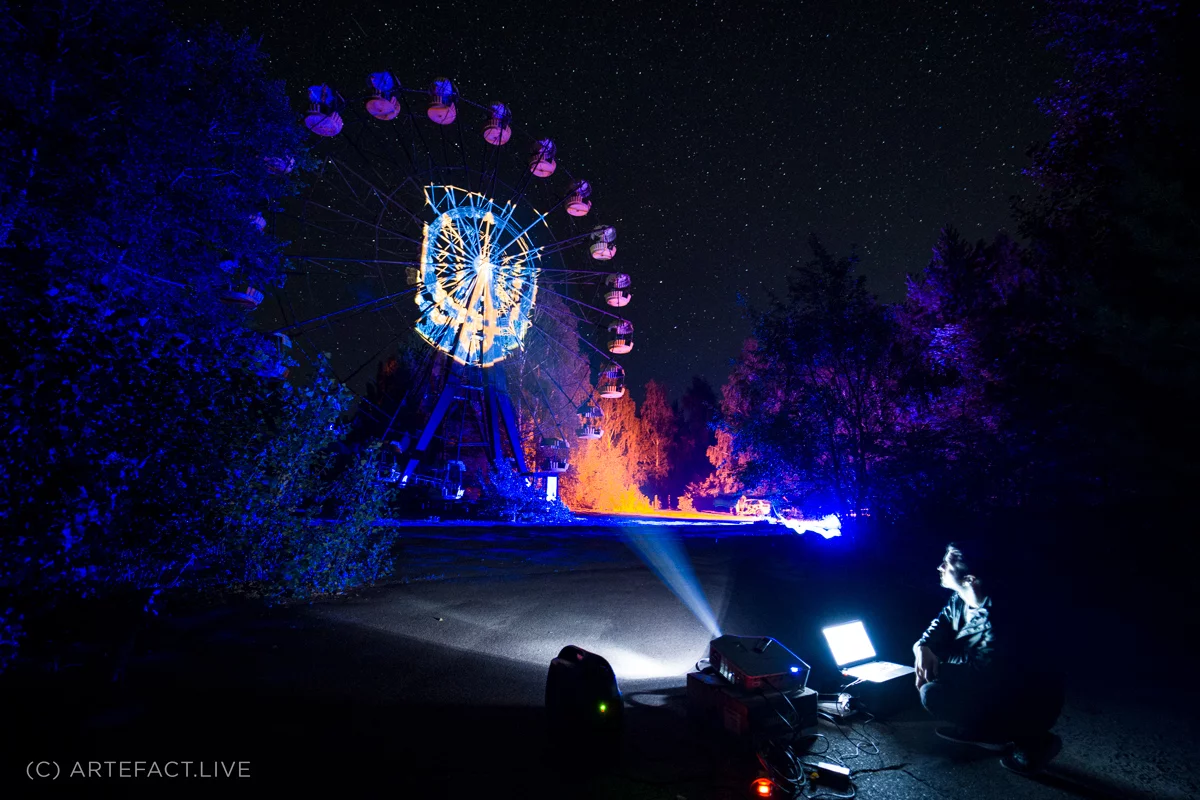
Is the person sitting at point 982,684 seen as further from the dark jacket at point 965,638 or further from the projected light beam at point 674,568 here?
the projected light beam at point 674,568

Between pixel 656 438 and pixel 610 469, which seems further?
pixel 656 438

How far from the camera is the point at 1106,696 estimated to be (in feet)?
22.3

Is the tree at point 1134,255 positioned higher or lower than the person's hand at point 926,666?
higher

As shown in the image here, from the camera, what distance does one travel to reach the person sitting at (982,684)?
500 cm

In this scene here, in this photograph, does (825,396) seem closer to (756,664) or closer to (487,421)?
(756,664)

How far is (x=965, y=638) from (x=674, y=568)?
10162 mm

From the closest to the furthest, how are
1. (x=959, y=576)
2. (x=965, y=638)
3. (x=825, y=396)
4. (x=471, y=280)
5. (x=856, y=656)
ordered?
(x=965, y=638), (x=959, y=576), (x=856, y=656), (x=825, y=396), (x=471, y=280)

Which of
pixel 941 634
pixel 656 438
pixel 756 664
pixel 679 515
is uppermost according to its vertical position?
pixel 656 438

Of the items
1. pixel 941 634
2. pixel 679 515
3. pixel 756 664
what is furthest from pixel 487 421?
pixel 941 634

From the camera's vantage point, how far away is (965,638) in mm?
5695

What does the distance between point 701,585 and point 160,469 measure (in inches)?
433

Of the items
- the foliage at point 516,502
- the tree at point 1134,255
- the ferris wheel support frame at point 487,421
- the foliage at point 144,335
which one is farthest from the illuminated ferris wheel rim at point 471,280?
the tree at point 1134,255

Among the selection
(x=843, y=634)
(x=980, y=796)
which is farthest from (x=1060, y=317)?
(x=980, y=796)

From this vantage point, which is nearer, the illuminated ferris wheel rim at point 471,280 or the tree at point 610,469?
the illuminated ferris wheel rim at point 471,280
